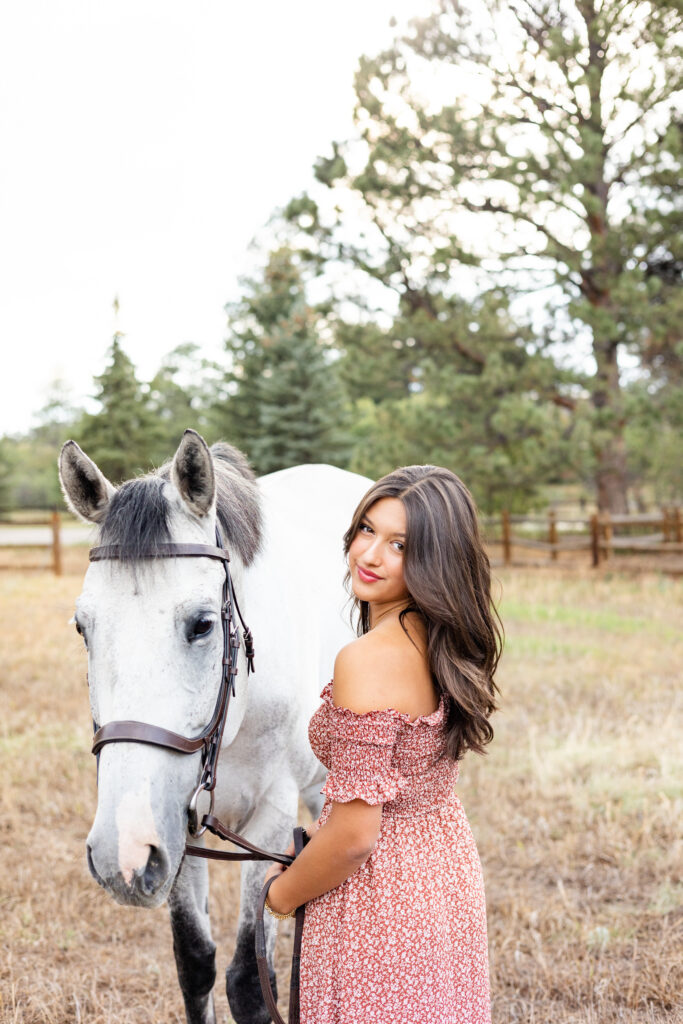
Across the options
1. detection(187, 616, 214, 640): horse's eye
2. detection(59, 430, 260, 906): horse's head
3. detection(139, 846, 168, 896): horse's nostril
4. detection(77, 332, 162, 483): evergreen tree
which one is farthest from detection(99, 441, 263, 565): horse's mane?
detection(77, 332, 162, 483): evergreen tree

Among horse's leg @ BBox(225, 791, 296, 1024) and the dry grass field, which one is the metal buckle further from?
the dry grass field

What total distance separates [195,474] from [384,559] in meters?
0.55

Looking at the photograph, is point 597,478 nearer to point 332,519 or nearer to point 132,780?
point 332,519

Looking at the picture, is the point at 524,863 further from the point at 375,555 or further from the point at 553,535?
the point at 553,535

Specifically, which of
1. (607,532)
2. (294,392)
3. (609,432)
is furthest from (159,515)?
(294,392)

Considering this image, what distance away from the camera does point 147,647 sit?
1648 mm

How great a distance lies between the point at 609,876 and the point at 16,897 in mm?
2756

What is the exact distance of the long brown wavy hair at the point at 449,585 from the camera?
5.04ft

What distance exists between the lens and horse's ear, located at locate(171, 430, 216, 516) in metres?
Answer: 1.81

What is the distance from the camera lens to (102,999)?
279 centimetres

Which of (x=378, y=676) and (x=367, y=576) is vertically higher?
(x=367, y=576)

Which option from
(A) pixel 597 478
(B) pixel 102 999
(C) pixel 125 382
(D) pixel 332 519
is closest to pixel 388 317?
(A) pixel 597 478

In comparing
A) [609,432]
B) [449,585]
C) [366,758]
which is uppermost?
[609,432]

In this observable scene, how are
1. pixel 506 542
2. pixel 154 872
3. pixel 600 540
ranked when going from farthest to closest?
1. pixel 506 542
2. pixel 600 540
3. pixel 154 872
